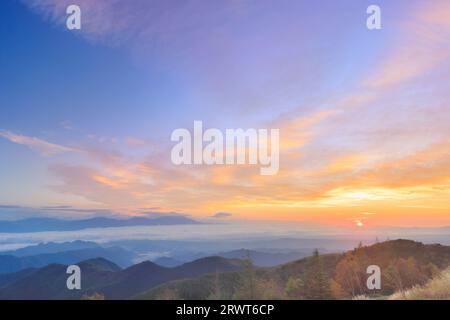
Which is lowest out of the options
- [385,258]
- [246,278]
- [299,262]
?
[299,262]

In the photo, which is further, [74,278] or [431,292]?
[74,278]

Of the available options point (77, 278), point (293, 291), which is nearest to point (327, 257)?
point (293, 291)

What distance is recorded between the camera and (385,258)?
94250 millimetres

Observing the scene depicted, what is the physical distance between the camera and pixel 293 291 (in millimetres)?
50938

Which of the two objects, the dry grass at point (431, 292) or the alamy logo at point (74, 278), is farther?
the alamy logo at point (74, 278)

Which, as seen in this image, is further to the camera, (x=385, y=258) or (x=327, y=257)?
(x=327, y=257)

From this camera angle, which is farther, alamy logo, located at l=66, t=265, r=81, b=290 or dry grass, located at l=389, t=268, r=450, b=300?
alamy logo, located at l=66, t=265, r=81, b=290

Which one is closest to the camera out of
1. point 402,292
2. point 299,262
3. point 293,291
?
point 402,292

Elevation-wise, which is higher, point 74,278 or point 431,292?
point 74,278
